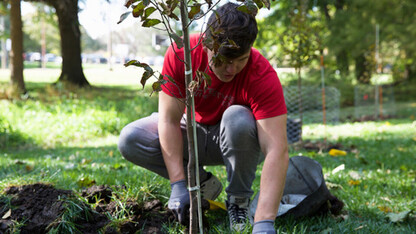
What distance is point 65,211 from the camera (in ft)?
6.03

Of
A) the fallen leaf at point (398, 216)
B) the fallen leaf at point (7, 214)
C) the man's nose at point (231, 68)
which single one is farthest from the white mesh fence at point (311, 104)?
the fallen leaf at point (7, 214)

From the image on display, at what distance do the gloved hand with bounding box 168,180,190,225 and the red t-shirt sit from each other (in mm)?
483

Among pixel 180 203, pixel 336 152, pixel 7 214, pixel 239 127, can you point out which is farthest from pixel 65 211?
pixel 336 152

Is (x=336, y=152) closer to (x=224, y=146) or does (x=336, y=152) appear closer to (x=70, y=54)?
(x=224, y=146)

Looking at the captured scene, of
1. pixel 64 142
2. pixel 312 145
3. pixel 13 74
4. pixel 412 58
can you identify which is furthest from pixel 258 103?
pixel 412 58

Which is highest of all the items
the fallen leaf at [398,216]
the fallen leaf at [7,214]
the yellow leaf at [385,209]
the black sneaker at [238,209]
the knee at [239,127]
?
the knee at [239,127]

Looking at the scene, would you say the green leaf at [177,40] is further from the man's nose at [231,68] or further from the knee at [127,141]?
the knee at [127,141]

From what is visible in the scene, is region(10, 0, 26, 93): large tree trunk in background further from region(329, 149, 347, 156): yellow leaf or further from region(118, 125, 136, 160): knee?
region(118, 125, 136, 160): knee

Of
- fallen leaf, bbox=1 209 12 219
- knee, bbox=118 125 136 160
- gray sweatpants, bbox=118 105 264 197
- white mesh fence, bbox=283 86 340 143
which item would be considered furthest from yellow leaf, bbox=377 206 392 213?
white mesh fence, bbox=283 86 340 143

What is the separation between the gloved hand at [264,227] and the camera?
170 centimetres

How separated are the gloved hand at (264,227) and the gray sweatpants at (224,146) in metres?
0.38

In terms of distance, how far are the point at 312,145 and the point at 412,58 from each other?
1229 cm

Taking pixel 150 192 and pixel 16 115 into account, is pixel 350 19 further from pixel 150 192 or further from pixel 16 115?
pixel 150 192

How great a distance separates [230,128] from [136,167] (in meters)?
1.70
